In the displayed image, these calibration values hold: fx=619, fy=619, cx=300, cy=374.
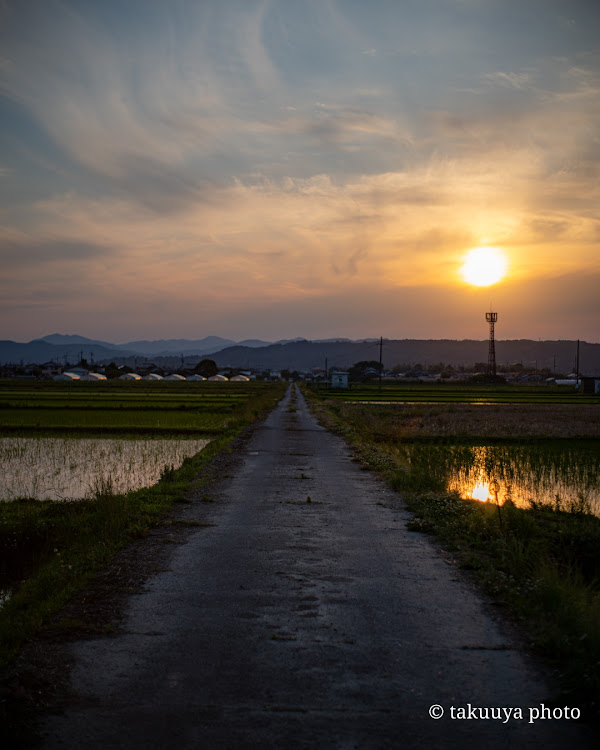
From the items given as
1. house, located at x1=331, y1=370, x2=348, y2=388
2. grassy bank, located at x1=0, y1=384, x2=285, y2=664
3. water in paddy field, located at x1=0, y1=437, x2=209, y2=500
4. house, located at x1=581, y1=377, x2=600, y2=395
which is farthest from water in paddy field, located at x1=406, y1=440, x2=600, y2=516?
house, located at x1=331, y1=370, x2=348, y2=388

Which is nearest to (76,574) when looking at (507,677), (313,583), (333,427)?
(313,583)

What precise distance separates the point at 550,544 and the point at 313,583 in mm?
3961

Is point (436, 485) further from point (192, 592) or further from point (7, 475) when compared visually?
point (7, 475)

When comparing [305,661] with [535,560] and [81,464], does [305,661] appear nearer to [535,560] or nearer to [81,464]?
[535,560]

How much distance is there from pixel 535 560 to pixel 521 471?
10.2 metres

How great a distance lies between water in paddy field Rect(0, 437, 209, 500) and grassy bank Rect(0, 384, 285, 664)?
39.1 inches

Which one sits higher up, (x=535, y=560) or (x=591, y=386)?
(x=591, y=386)

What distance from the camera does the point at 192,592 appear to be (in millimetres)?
6559

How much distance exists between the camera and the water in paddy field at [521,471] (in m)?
13.4

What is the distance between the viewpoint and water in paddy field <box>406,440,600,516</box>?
1343 cm

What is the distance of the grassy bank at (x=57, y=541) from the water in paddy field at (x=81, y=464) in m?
0.99

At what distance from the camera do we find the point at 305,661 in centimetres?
487

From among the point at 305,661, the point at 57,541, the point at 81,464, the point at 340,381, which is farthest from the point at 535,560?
the point at 340,381

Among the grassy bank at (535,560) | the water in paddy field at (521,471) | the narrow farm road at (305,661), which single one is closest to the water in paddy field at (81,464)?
the narrow farm road at (305,661)
